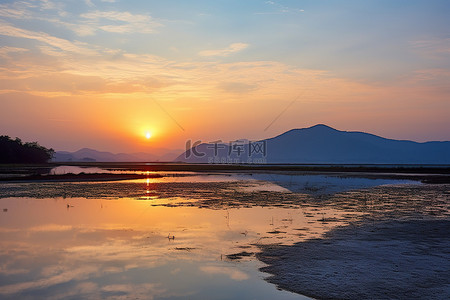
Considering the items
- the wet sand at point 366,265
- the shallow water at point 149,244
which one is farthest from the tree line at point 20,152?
the wet sand at point 366,265

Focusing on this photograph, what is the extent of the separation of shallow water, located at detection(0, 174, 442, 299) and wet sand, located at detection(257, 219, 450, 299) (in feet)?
2.29

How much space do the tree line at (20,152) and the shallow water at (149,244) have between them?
11924cm

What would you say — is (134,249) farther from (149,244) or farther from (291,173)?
(291,173)

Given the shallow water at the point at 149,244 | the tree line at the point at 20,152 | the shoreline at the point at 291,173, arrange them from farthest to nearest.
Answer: the tree line at the point at 20,152
the shoreline at the point at 291,173
the shallow water at the point at 149,244

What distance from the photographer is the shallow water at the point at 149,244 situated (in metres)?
9.63

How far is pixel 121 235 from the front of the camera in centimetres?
1612

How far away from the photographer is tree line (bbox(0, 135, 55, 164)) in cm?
13138

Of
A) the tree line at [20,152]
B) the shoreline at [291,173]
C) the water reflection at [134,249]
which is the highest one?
the tree line at [20,152]

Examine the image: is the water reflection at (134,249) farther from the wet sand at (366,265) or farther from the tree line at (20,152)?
the tree line at (20,152)

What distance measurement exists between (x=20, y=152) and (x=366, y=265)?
150064mm

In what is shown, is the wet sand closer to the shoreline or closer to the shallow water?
the shallow water

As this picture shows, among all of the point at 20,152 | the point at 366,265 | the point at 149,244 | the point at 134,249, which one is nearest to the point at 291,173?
the point at 149,244

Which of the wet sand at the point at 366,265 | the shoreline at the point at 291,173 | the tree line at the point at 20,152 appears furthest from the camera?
the tree line at the point at 20,152

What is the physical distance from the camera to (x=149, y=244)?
1428cm
